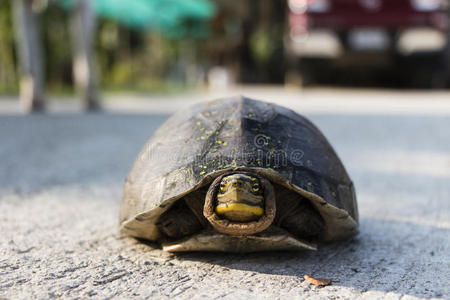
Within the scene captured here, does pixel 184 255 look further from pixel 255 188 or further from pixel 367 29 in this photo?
pixel 367 29

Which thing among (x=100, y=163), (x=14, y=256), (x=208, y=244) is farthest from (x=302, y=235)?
(x=100, y=163)

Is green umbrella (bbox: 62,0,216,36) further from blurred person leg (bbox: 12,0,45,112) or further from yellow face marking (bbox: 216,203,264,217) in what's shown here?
yellow face marking (bbox: 216,203,264,217)

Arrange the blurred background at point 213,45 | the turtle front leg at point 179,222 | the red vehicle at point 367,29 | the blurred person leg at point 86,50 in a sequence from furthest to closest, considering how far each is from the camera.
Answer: the red vehicle at point 367,29 < the blurred background at point 213,45 < the blurred person leg at point 86,50 < the turtle front leg at point 179,222

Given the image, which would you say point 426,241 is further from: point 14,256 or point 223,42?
point 223,42

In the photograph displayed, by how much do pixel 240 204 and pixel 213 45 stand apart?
1456 cm

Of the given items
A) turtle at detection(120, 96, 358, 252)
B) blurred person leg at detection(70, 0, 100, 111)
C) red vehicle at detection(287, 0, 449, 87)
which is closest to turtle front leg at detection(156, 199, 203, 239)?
turtle at detection(120, 96, 358, 252)

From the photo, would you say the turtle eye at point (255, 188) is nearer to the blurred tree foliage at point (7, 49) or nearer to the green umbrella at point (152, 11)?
the blurred tree foliage at point (7, 49)

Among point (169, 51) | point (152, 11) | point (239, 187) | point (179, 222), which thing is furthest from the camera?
point (169, 51)

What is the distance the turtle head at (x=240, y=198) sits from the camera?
5.47 feet

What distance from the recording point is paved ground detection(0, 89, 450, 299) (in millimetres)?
1667

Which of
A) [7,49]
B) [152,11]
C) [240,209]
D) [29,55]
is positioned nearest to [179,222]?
[240,209]

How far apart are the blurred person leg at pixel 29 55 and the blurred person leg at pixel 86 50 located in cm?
53

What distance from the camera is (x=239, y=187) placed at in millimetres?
1661

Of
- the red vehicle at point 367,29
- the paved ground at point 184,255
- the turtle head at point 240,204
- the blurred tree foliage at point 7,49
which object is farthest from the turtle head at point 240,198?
the blurred tree foliage at point 7,49
